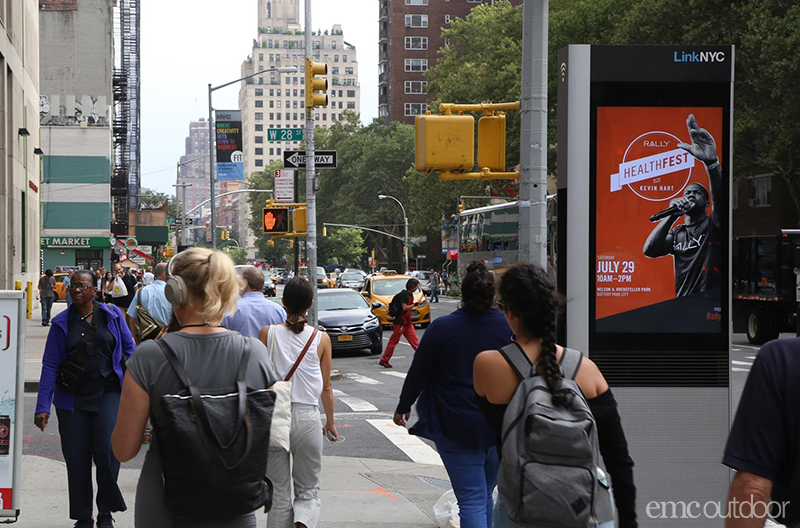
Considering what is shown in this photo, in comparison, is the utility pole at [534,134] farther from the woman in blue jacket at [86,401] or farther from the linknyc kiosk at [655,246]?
the woman in blue jacket at [86,401]

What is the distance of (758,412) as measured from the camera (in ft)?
9.00

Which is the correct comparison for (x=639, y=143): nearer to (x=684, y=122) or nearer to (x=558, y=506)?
(x=684, y=122)

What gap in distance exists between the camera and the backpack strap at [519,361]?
3773mm

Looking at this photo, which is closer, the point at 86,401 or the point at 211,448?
the point at 211,448

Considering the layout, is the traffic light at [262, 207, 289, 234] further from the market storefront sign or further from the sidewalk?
the market storefront sign

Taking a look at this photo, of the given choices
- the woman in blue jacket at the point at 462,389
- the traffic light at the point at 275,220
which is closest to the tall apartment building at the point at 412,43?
the traffic light at the point at 275,220

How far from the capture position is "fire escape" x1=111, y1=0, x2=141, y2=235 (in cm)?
7881

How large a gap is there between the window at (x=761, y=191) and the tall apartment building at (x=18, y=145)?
31256 mm

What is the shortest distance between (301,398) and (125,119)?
255 feet

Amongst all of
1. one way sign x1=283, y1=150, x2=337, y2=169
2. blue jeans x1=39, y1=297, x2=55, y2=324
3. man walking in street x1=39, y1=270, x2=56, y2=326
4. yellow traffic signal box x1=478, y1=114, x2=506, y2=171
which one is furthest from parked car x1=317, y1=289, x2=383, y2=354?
blue jeans x1=39, y1=297, x2=55, y2=324

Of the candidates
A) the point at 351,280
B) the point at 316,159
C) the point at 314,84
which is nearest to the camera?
the point at 314,84

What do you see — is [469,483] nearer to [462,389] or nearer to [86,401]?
[462,389]

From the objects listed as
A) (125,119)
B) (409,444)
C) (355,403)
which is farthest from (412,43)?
(409,444)

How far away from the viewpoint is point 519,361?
12.5 ft
